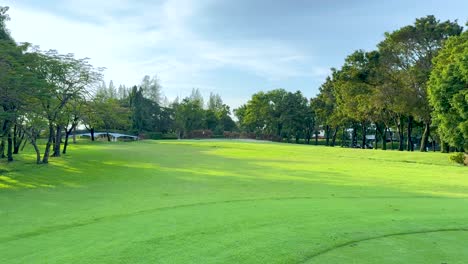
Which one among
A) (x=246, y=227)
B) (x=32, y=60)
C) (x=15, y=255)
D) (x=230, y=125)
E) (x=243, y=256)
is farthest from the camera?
(x=230, y=125)

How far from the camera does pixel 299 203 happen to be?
30.5 ft

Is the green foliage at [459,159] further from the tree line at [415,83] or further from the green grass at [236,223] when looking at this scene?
the green grass at [236,223]

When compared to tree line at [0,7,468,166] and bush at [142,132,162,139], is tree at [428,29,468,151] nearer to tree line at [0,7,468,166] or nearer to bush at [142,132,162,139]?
tree line at [0,7,468,166]

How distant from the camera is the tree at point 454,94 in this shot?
2480 cm

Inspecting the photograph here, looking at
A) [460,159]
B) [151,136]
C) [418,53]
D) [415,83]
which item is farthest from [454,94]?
[151,136]

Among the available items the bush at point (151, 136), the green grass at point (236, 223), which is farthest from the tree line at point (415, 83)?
the bush at point (151, 136)

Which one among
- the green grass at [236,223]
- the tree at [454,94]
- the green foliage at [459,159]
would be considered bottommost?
the green grass at [236,223]

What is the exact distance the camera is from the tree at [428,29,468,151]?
24.8 m

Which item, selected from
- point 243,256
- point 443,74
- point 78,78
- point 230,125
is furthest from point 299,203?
point 230,125

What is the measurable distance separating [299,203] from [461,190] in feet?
20.3

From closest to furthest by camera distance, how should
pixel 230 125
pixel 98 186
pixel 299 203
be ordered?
pixel 299 203 → pixel 98 186 → pixel 230 125

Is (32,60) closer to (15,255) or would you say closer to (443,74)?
(15,255)

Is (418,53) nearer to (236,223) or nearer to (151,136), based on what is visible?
(236,223)

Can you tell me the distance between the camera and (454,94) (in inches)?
1016
